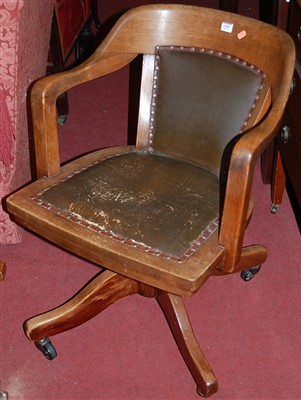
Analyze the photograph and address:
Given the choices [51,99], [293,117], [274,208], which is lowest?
[274,208]

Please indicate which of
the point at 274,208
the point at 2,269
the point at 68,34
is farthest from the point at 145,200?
the point at 68,34

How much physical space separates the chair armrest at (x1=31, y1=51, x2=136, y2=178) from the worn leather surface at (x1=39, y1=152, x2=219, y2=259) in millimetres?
76

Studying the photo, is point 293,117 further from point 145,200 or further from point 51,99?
point 51,99

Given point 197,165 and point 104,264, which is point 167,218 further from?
point 197,165

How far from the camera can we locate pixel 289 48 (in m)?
1.38

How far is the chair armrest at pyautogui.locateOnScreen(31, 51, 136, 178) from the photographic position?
1.43 m

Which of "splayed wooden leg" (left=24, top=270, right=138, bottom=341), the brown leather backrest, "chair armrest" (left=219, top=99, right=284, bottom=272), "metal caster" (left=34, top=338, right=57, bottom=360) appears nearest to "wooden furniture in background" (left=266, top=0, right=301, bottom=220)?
the brown leather backrest

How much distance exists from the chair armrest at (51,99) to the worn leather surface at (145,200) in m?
0.08

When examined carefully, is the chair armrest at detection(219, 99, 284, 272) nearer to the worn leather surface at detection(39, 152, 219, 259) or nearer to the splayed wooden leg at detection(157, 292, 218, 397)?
the worn leather surface at detection(39, 152, 219, 259)

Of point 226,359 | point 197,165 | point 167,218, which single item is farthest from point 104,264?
point 226,359

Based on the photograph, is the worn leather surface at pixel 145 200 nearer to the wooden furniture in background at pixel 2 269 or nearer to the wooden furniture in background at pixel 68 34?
the wooden furniture in background at pixel 2 269

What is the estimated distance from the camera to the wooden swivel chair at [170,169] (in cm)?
132

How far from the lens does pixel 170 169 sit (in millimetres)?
1603

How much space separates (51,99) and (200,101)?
0.41m
